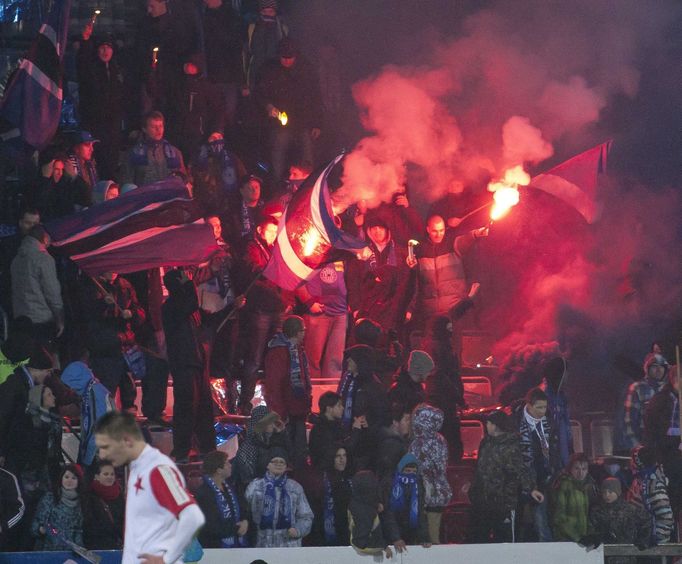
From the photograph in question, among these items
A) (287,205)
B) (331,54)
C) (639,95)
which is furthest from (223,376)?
(639,95)

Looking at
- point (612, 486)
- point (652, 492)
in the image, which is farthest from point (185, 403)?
point (652, 492)

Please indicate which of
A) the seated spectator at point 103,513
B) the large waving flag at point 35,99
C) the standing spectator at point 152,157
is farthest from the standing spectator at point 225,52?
the seated spectator at point 103,513

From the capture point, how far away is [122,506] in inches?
425

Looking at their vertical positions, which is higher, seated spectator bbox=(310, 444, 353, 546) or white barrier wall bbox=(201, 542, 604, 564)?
seated spectator bbox=(310, 444, 353, 546)

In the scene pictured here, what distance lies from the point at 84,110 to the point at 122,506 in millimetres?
5043

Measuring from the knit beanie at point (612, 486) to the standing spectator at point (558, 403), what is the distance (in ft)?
1.43

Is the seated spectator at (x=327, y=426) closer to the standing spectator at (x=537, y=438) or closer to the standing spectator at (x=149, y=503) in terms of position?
the standing spectator at (x=537, y=438)

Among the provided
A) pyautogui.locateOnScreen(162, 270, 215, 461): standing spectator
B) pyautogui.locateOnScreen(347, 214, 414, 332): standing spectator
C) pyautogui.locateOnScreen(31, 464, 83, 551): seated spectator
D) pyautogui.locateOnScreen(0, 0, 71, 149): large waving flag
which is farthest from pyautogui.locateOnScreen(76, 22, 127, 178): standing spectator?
pyautogui.locateOnScreen(31, 464, 83, 551): seated spectator

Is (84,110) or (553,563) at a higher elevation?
(84,110)

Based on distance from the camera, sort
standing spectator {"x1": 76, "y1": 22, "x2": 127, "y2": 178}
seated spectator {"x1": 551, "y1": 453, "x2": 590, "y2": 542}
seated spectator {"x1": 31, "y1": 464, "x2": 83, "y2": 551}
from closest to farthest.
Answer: seated spectator {"x1": 31, "y1": 464, "x2": 83, "y2": 551} < seated spectator {"x1": 551, "y1": 453, "x2": 590, "y2": 542} < standing spectator {"x1": 76, "y1": 22, "x2": 127, "y2": 178}

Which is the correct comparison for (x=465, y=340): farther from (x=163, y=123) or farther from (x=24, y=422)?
(x=24, y=422)

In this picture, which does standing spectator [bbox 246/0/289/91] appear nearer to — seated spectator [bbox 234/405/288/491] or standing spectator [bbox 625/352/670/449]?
standing spectator [bbox 625/352/670/449]

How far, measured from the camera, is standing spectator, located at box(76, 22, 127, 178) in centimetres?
1435

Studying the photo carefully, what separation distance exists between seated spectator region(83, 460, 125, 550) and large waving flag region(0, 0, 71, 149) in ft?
13.9
